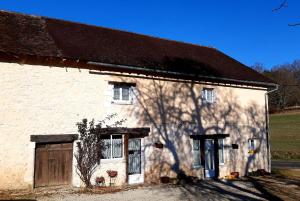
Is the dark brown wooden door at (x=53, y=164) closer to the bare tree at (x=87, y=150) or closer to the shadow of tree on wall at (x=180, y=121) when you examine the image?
the bare tree at (x=87, y=150)

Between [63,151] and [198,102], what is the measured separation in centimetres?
747

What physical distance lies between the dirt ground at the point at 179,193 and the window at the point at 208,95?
4759mm

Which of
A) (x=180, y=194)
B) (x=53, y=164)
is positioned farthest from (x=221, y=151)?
(x=53, y=164)

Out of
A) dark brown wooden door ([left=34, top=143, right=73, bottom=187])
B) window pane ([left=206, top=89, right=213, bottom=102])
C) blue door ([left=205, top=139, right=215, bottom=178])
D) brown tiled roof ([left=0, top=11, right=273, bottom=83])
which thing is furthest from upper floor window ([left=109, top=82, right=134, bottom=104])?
blue door ([left=205, top=139, right=215, bottom=178])

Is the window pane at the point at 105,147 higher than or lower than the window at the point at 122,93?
lower

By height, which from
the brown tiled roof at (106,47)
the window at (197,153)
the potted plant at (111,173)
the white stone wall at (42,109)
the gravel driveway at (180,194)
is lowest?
the gravel driveway at (180,194)

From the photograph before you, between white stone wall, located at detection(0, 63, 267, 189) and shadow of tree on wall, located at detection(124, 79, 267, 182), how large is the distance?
346 mm

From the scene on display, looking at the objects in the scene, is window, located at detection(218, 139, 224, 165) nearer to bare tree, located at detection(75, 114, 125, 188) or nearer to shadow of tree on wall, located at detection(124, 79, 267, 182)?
shadow of tree on wall, located at detection(124, 79, 267, 182)

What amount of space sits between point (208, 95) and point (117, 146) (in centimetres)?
617

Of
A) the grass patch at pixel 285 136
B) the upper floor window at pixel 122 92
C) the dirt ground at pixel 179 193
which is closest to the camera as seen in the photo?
the dirt ground at pixel 179 193

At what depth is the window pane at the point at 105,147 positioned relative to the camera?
14.3 metres

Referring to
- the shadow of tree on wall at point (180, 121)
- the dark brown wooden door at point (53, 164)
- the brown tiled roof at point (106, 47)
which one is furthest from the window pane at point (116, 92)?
the dark brown wooden door at point (53, 164)

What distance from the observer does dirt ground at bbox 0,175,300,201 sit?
1167 centimetres

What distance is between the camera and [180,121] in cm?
1694
